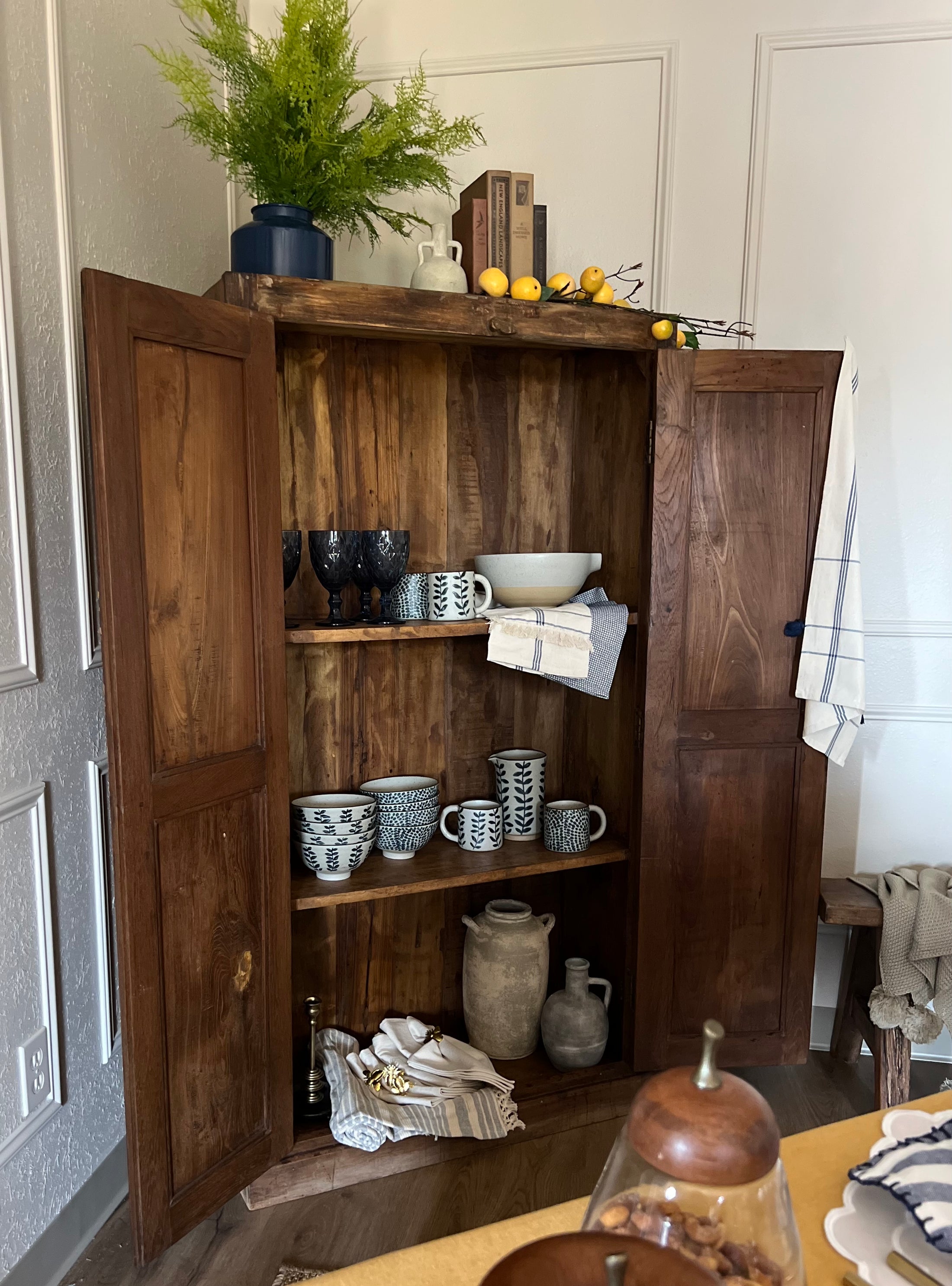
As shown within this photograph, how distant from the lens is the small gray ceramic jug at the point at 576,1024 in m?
2.03

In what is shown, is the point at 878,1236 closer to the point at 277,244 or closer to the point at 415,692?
the point at 415,692

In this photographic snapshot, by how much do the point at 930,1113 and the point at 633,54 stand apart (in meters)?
2.22

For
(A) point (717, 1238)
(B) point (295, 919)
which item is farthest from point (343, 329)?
(A) point (717, 1238)

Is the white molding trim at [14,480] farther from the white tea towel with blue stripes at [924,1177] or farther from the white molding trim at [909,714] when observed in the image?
the white molding trim at [909,714]

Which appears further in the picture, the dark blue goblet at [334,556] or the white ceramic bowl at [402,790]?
the white ceramic bowl at [402,790]

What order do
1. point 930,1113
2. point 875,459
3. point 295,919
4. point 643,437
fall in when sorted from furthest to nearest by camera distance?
point 875,459 → point 295,919 → point 643,437 → point 930,1113

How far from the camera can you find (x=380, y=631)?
68.2 inches

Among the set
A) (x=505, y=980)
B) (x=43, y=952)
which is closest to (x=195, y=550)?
(x=43, y=952)

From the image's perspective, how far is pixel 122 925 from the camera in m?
1.38

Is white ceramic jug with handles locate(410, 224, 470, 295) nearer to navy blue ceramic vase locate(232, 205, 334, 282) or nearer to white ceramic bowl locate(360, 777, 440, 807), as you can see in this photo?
navy blue ceramic vase locate(232, 205, 334, 282)

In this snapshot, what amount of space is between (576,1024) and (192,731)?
113 cm

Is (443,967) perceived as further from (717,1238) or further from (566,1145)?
(717,1238)

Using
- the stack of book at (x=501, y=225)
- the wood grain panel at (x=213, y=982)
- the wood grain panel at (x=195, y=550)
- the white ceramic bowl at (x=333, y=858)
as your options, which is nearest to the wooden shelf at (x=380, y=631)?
the wood grain panel at (x=195, y=550)

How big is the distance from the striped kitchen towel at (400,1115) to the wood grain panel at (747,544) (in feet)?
3.10
